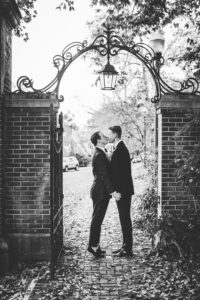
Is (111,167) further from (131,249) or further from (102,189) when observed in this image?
(131,249)

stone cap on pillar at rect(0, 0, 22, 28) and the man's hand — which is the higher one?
stone cap on pillar at rect(0, 0, 22, 28)

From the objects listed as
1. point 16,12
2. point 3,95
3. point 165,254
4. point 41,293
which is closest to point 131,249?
point 165,254

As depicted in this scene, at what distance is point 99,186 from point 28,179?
3.88ft

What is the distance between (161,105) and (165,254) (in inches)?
97.1

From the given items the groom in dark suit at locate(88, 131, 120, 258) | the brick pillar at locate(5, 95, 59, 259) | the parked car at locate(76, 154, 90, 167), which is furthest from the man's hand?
the parked car at locate(76, 154, 90, 167)

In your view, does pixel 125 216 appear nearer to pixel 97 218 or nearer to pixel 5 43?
pixel 97 218

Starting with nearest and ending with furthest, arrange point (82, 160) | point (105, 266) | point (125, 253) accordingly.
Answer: point (105, 266)
point (125, 253)
point (82, 160)

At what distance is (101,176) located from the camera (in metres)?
6.20

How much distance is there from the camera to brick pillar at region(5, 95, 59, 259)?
6.08 meters

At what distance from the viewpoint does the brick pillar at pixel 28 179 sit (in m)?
6.08

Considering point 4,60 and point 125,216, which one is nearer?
point 4,60

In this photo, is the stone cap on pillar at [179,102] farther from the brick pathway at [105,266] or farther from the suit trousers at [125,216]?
the brick pathway at [105,266]

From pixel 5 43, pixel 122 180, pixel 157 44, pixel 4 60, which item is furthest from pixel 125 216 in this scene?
pixel 157 44

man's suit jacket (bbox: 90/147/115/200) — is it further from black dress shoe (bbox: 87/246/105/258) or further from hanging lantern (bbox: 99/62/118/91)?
hanging lantern (bbox: 99/62/118/91)
